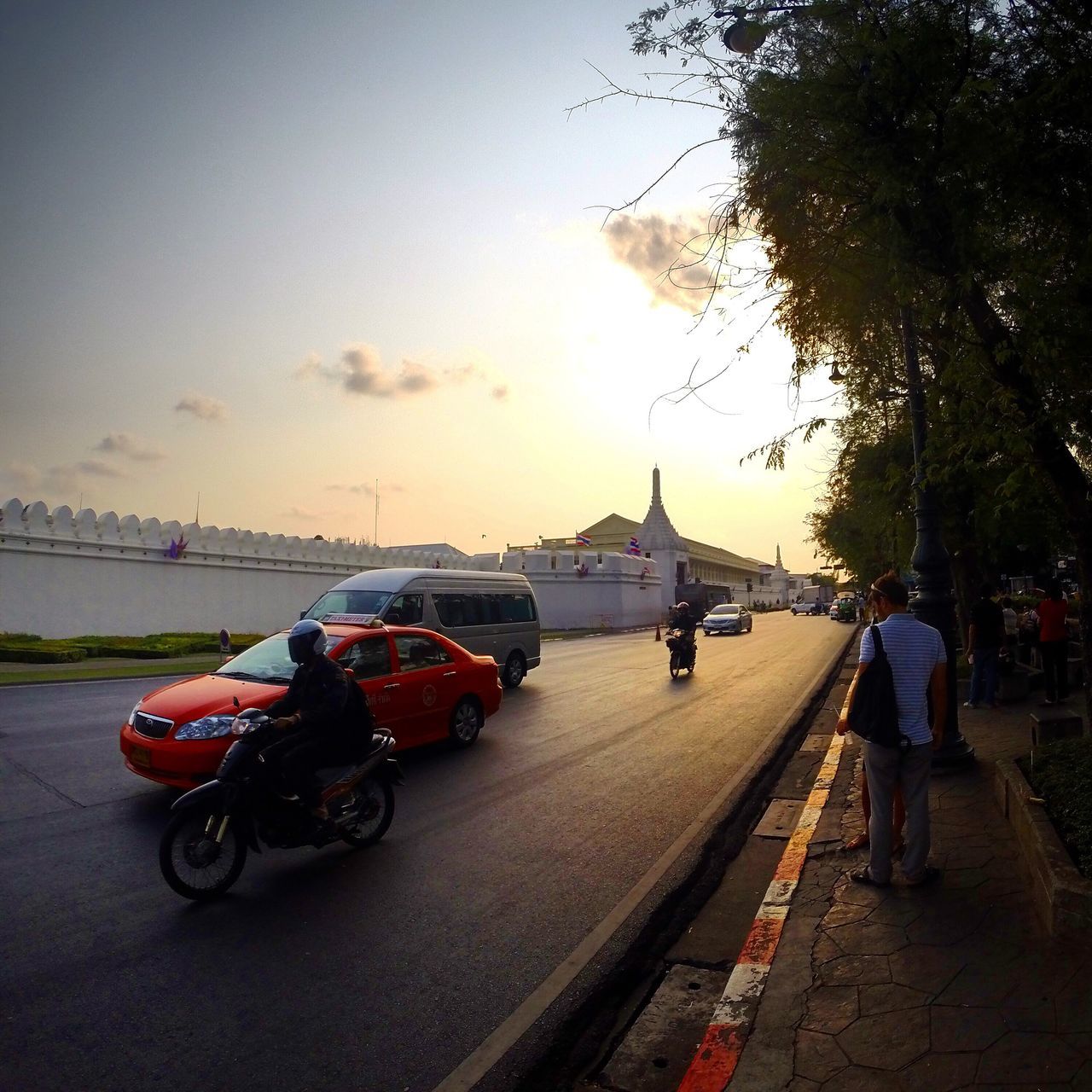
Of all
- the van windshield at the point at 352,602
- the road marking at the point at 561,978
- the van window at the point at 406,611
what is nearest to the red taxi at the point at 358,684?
the road marking at the point at 561,978

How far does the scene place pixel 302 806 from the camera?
5.59 m

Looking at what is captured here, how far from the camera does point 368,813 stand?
6180mm

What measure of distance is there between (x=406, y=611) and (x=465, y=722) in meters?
4.26

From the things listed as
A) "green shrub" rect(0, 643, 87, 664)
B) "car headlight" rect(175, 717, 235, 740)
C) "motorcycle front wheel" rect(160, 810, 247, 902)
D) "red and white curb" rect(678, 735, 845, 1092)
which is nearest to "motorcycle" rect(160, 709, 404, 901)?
"motorcycle front wheel" rect(160, 810, 247, 902)

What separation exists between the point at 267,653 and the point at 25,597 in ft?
62.4

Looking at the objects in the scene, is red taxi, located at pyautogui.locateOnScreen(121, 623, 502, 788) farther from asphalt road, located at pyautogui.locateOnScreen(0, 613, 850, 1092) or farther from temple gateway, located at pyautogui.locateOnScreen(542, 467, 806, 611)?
temple gateway, located at pyautogui.locateOnScreen(542, 467, 806, 611)

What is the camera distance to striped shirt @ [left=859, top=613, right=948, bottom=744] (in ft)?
15.9

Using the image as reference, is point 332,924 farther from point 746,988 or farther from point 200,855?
point 746,988

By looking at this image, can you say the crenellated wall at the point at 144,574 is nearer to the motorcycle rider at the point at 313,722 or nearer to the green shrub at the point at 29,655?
the green shrub at the point at 29,655

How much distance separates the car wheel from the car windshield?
192 centimetres

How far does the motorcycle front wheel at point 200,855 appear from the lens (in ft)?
16.4

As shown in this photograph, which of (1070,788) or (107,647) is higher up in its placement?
(1070,788)

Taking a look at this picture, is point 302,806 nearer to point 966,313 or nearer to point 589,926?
point 589,926

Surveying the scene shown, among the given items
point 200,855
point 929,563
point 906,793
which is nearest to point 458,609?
point 929,563
